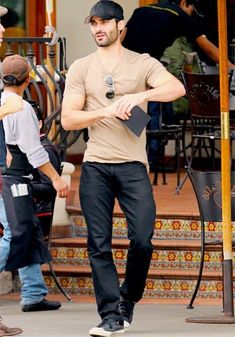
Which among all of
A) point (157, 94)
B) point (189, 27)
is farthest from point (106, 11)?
point (189, 27)

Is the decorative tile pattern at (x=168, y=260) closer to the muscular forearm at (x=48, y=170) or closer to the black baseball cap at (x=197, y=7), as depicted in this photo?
the muscular forearm at (x=48, y=170)

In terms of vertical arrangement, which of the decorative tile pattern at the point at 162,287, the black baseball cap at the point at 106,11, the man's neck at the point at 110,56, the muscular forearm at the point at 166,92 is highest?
the black baseball cap at the point at 106,11

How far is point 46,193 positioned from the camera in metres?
10.2

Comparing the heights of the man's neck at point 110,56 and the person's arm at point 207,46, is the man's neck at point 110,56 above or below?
above

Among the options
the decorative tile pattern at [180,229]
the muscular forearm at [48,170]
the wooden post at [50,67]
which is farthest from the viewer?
the wooden post at [50,67]

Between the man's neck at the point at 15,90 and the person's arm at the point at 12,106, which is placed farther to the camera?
the man's neck at the point at 15,90

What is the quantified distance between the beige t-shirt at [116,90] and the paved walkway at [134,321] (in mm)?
1138

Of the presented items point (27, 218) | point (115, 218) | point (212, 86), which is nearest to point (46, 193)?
point (27, 218)

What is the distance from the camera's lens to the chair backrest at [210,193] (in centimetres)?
980

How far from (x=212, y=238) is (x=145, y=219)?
2301 mm

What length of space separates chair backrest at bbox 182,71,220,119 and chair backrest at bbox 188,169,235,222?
217cm

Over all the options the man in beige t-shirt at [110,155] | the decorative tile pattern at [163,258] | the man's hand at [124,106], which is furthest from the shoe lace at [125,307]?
the decorative tile pattern at [163,258]

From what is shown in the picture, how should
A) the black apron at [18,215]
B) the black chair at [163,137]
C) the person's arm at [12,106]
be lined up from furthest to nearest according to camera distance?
the black chair at [163,137] < the black apron at [18,215] < the person's arm at [12,106]

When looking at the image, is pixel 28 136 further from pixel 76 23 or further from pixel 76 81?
pixel 76 23
